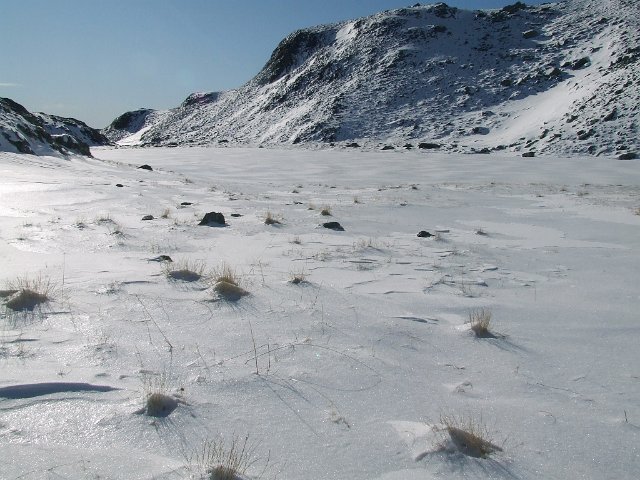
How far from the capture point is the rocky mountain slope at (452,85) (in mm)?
33562

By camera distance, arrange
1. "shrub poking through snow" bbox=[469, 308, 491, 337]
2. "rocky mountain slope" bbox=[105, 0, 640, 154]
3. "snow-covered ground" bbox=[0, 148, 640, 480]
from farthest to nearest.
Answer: "rocky mountain slope" bbox=[105, 0, 640, 154] < "shrub poking through snow" bbox=[469, 308, 491, 337] < "snow-covered ground" bbox=[0, 148, 640, 480]

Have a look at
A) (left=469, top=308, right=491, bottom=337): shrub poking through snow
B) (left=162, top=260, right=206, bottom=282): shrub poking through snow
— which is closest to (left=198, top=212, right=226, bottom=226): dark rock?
(left=162, top=260, right=206, bottom=282): shrub poking through snow

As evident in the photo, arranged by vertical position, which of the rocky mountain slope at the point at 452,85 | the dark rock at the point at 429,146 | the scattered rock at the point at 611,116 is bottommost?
the dark rock at the point at 429,146

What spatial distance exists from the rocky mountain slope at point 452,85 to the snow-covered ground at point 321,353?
2622cm

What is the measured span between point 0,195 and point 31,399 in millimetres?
8788

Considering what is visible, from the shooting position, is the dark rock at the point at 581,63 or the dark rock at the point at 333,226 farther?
the dark rock at the point at 581,63

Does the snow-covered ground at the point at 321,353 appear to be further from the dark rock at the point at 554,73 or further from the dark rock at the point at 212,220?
the dark rock at the point at 554,73

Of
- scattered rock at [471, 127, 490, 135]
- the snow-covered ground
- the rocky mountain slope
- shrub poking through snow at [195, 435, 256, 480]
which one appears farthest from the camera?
scattered rock at [471, 127, 490, 135]

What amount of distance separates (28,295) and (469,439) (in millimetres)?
Answer: 3218

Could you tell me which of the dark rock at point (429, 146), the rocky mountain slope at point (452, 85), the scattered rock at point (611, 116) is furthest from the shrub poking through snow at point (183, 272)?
the dark rock at point (429, 146)

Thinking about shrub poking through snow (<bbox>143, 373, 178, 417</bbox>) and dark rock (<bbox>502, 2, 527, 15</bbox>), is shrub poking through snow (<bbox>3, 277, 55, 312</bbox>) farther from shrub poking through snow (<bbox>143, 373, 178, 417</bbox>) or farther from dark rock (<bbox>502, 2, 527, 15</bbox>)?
Result: dark rock (<bbox>502, 2, 527, 15</bbox>)

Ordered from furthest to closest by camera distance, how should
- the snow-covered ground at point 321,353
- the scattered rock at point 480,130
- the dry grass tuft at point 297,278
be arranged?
1. the scattered rock at point 480,130
2. the dry grass tuft at point 297,278
3. the snow-covered ground at point 321,353

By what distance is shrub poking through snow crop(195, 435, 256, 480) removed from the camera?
6.37ft

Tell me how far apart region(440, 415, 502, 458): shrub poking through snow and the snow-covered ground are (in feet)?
0.11
